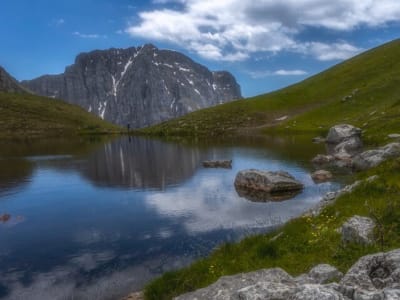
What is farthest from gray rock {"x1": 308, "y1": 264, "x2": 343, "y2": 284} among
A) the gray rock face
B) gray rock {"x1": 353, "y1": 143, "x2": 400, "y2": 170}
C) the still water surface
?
gray rock {"x1": 353, "y1": 143, "x2": 400, "y2": 170}

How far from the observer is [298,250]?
784 inches

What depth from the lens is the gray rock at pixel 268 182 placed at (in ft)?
165

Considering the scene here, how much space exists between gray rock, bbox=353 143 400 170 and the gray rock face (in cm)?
3836

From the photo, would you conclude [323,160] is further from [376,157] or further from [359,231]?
[359,231]

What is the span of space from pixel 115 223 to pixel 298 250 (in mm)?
23484

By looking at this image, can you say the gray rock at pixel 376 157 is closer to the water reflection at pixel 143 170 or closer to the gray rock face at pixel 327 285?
the water reflection at pixel 143 170

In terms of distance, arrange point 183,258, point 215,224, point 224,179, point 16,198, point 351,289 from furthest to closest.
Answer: point 224,179 → point 16,198 → point 215,224 → point 183,258 → point 351,289

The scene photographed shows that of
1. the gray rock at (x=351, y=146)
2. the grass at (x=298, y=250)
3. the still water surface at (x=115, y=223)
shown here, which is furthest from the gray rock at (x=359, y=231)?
the gray rock at (x=351, y=146)

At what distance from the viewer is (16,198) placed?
52.8 meters

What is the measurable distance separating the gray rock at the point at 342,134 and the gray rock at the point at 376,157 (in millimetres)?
43561

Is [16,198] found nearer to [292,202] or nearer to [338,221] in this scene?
[292,202]

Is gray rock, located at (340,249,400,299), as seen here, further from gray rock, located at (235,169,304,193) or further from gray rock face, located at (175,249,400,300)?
gray rock, located at (235,169,304,193)

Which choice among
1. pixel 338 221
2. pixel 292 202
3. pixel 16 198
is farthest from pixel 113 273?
pixel 16 198

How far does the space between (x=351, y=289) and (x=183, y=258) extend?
19221mm
